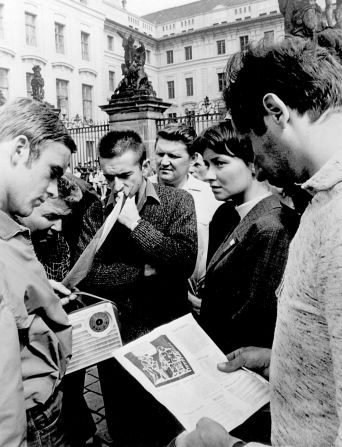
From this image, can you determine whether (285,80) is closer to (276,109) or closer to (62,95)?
(276,109)

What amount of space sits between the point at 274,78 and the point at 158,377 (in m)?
1.13

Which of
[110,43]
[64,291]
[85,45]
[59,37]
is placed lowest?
[64,291]

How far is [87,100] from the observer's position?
3388cm

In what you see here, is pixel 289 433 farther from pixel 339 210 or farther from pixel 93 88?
pixel 93 88

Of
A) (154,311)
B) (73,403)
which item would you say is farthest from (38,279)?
(73,403)

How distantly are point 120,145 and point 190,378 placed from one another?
1720mm

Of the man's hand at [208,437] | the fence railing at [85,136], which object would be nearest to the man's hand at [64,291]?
the man's hand at [208,437]

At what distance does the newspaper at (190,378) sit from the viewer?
4.98ft

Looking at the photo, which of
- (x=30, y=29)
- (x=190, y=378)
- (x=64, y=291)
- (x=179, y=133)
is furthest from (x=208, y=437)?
(x=30, y=29)

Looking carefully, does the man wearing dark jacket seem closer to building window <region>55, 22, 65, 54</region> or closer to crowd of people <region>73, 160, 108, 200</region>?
crowd of people <region>73, 160, 108, 200</region>

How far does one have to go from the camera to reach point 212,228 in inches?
124

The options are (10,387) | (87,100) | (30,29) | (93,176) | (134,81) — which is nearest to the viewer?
(10,387)

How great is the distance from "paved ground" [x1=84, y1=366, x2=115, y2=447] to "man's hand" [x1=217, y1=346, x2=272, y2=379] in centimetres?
166

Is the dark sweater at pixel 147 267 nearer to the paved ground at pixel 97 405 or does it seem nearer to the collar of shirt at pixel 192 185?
the paved ground at pixel 97 405
